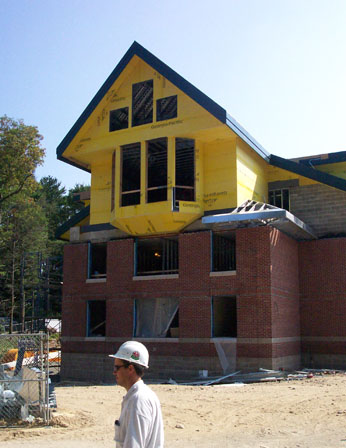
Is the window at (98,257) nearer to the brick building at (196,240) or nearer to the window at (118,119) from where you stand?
the brick building at (196,240)

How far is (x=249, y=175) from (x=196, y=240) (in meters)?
4.18

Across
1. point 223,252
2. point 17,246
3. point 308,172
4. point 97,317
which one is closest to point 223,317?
Result: point 223,252

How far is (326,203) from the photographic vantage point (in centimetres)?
2512

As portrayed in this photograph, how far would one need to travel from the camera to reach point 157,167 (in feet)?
86.4

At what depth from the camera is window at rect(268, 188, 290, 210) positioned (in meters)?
26.2

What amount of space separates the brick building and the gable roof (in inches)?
2.1

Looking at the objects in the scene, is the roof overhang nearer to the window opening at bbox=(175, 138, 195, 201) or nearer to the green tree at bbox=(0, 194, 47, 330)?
the window opening at bbox=(175, 138, 195, 201)

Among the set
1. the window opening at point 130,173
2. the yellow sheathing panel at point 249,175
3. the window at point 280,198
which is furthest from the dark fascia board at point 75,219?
the window at point 280,198

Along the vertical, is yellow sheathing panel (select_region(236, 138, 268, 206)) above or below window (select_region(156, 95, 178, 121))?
below

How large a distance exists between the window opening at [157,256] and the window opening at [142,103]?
5632 millimetres

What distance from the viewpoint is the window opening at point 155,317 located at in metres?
23.8

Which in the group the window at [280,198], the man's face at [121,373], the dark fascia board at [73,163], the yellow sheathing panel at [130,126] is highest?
the yellow sheathing panel at [130,126]

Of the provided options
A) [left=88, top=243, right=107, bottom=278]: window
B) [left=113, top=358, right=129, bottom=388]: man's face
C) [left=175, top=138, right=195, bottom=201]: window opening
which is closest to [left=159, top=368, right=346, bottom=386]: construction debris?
[left=175, top=138, right=195, bottom=201]: window opening

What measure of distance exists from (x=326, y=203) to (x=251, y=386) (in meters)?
10.3
